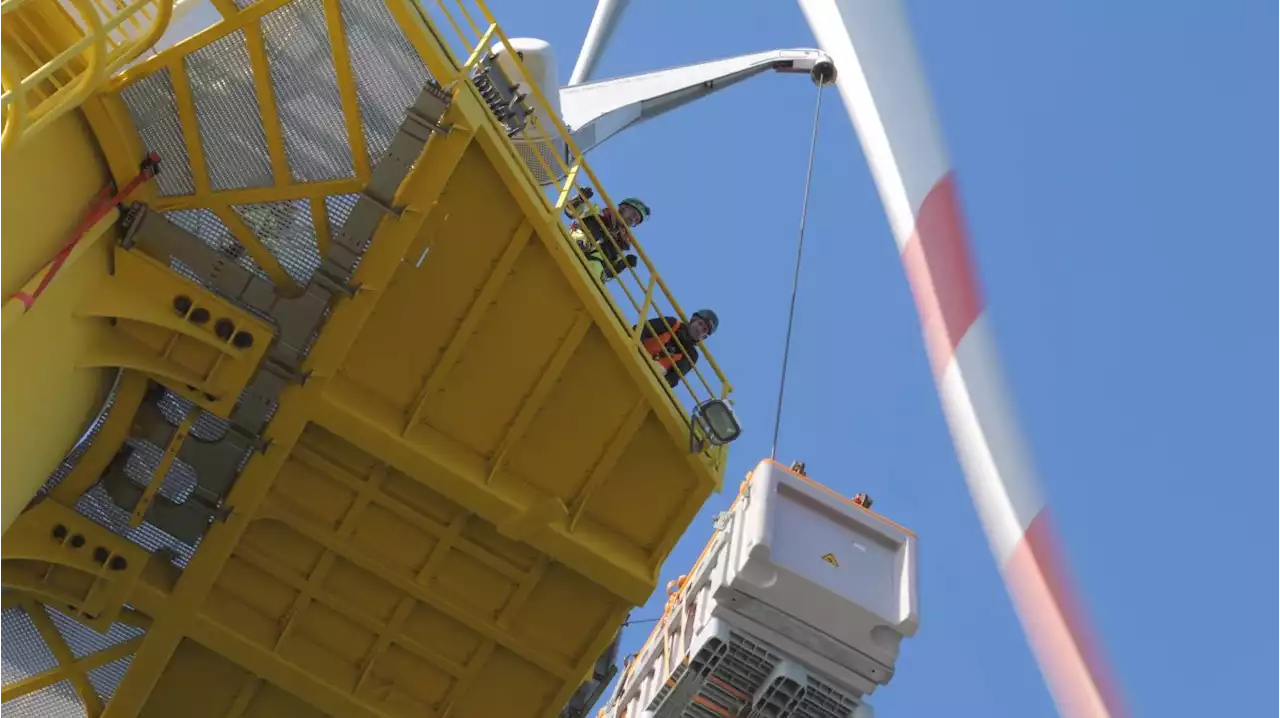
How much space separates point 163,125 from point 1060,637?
310 inches

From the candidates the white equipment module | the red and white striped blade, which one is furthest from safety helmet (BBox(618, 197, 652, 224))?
the red and white striped blade

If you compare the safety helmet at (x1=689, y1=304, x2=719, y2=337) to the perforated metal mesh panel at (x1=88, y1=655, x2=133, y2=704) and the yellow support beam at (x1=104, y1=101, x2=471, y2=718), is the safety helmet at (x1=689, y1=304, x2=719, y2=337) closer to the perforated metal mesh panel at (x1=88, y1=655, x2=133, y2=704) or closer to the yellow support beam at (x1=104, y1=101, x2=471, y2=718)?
the yellow support beam at (x1=104, y1=101, x2=471, y2=718)

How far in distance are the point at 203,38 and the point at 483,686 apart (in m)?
6.68

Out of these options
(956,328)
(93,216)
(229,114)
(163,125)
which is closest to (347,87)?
(229,114)

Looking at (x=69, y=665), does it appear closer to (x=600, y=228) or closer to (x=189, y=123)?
(x=189, y=123)

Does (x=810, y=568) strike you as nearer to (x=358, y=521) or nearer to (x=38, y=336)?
(x=358, y=521)

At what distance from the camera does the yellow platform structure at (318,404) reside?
10703 millimetres

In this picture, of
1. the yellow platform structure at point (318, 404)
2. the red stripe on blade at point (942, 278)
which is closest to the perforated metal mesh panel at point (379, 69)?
the yellow platform structure at point (318, 404)

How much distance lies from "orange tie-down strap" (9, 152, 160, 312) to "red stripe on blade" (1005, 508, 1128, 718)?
644cm

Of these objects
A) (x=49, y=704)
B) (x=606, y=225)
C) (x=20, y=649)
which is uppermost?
(x=606, y=225)

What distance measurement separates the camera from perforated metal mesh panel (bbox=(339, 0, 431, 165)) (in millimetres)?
10953

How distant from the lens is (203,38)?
10.6 m

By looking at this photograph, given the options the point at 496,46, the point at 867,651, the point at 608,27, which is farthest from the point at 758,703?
the point at 608,27

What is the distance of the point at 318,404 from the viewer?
464 inches
